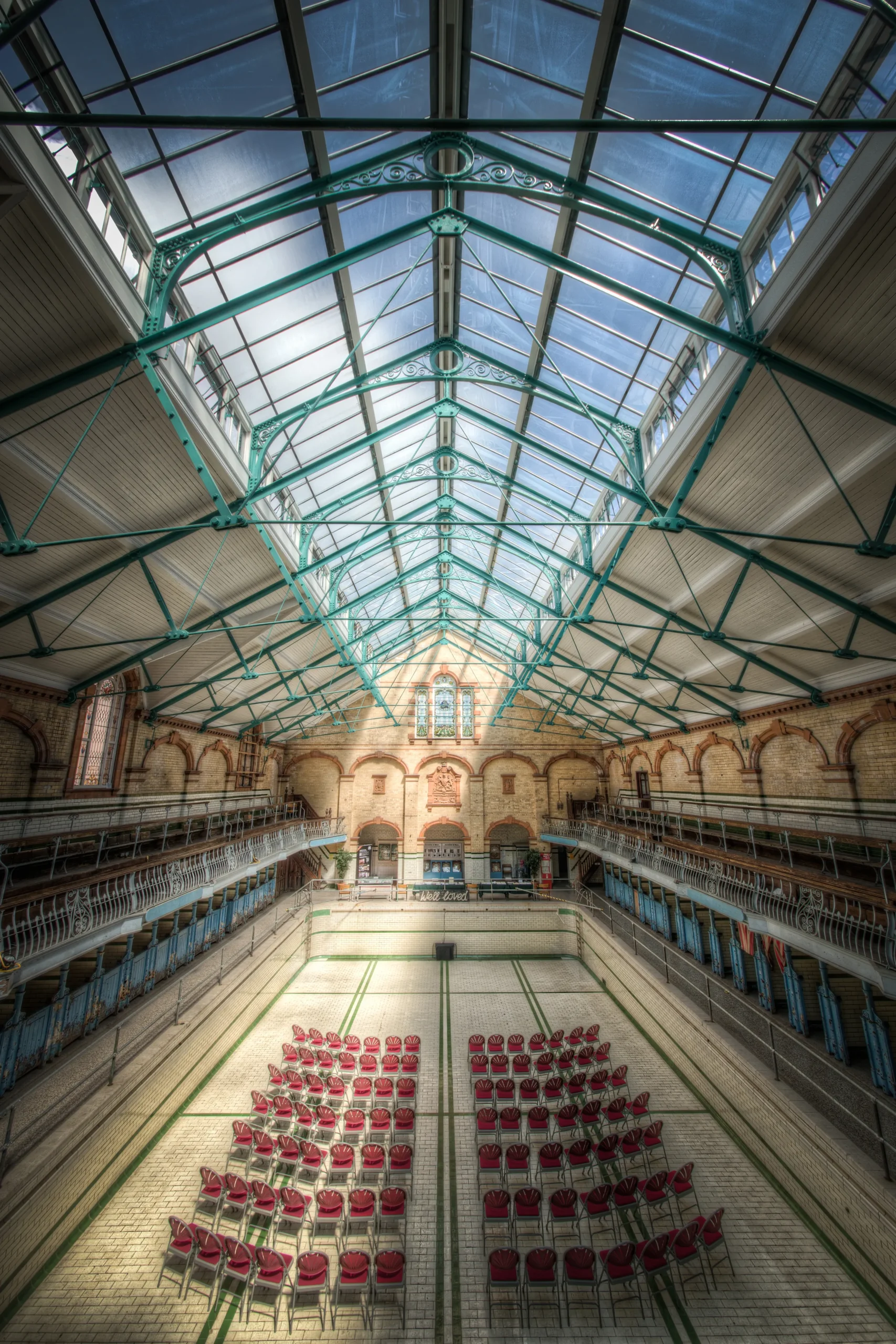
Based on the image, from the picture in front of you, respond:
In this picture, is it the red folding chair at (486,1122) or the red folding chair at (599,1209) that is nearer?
the red folding chair at (599,1209)

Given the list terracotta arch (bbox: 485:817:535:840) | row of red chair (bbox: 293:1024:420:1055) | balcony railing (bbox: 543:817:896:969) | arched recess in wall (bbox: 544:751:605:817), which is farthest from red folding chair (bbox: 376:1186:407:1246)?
arched recess in wall (bbox: 544:751:605:817)

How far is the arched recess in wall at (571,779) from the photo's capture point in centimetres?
2730

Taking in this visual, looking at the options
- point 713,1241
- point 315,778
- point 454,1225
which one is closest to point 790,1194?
point 713,1241

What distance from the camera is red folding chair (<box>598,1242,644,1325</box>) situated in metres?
5.99

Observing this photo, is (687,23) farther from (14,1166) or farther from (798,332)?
(14,1166)

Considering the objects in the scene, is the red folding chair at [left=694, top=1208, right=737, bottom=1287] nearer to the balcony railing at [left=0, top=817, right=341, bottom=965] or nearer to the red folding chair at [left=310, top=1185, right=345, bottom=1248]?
the red folding chair at [left=310, top=1185, right=345, bottom=1248]

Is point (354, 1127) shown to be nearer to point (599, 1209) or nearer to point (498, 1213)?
point (498, 1213)

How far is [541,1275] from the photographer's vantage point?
599 centimetres

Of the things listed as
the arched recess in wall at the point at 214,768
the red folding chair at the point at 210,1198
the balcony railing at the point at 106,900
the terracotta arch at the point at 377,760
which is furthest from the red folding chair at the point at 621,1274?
the terracotta arch at the point at 377,760

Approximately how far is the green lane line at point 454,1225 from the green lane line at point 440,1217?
0.10 meters

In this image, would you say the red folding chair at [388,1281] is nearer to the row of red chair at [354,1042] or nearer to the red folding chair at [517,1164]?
the red folding chair at [517,1164]

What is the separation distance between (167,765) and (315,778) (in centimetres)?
1041

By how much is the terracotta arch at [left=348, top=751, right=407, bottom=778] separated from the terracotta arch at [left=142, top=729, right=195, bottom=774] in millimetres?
9350

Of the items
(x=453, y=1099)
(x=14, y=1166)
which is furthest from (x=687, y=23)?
(x=453, y=1099)
